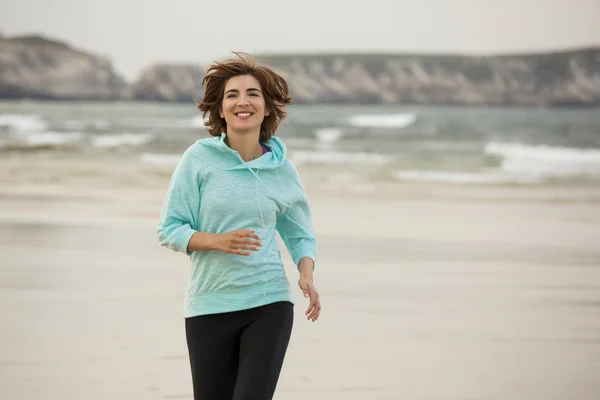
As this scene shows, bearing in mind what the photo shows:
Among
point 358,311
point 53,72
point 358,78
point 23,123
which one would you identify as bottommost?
point 53,72

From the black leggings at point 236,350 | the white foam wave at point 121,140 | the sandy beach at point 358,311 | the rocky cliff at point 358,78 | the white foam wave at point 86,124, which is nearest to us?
the black leggings at point 236,350

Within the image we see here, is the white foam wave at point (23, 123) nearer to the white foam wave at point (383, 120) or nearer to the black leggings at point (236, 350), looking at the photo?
the white foam wave at point (383, 120)

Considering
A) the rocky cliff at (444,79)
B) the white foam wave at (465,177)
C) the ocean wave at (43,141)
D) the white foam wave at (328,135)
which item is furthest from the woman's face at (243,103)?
the rocky cliff at (444,79)

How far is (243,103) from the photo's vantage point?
2.76 meters

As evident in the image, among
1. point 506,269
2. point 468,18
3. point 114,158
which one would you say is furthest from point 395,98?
point 506,269

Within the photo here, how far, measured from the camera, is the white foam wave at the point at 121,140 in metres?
31.7

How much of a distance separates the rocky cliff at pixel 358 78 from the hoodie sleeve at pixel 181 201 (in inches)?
2064

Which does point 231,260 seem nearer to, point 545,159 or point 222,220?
point 222,220

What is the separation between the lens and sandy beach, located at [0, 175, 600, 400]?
15.6 ft

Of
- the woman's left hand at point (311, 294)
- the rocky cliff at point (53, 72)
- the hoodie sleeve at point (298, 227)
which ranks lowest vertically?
the rocky cliff at point (53, 72)

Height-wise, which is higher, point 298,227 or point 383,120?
point 298,227

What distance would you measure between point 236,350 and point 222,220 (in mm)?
379

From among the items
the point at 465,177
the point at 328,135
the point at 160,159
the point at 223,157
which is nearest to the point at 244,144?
the point at 223,157

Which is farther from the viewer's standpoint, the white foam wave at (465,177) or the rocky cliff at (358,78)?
the rocky cliff at (358,78)
